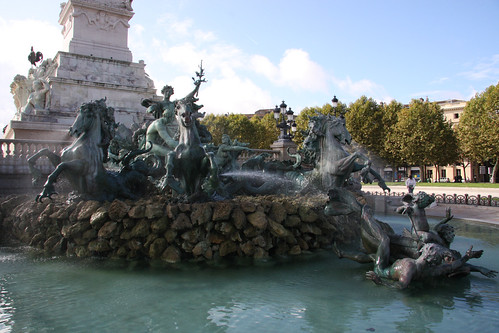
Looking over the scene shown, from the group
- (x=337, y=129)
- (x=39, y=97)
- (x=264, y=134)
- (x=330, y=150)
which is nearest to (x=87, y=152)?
(x=330, y=150)

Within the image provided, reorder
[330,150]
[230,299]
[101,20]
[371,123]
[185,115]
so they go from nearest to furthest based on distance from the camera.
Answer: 1. [230,299]
2. [185,115]
3. [330,150]
4. [101,20]
5. [371,123]

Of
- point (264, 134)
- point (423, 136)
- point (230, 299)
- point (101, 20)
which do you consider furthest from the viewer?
point (264, 134)

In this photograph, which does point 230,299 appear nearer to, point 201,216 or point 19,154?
point 201,216

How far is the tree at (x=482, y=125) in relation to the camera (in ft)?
118

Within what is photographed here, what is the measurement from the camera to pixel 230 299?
16.3 ft

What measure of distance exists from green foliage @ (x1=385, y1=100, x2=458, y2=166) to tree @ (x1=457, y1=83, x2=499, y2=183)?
6.47ft

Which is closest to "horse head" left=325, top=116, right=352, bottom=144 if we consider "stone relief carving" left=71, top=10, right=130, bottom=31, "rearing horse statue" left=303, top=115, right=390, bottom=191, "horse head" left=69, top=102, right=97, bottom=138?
"rearing horse statue" left=303, top=115, right=390, bottom=191

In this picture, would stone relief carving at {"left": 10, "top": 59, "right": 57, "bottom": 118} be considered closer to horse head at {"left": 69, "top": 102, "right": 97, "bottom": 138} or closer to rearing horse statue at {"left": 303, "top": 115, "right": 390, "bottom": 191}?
horse head at {"left": 69, "top": 102, "right": 97, "bottom": 138}

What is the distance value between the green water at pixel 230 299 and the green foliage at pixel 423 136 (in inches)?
1552

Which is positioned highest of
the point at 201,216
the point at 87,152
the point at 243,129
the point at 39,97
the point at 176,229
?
the point at 243,129

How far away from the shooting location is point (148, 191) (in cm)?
897

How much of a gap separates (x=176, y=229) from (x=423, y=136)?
1634 inches

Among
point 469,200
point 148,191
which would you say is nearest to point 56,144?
point 148,191

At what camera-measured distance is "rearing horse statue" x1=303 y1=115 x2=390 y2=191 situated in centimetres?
854
